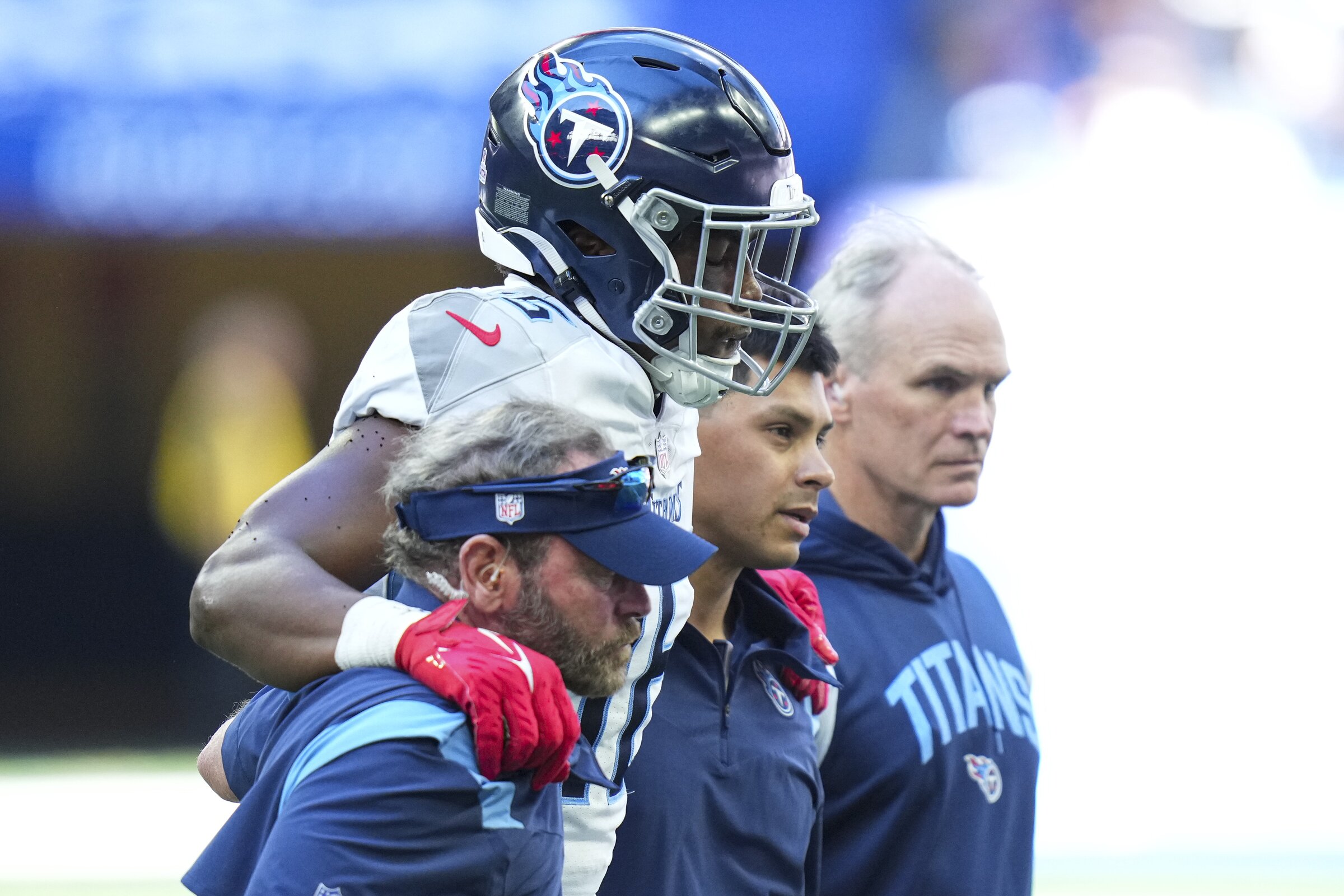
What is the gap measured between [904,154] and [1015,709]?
459cm

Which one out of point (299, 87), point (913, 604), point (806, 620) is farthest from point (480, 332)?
point (299, 87)

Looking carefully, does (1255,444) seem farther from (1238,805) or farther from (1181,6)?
(1181,6)

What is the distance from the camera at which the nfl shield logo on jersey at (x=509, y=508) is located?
1.65m

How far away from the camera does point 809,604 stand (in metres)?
2.76

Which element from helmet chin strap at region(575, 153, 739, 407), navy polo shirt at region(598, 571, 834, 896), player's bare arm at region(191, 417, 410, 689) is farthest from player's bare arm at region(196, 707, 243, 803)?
helmet chin strap at region(575, 153, 739, 407)

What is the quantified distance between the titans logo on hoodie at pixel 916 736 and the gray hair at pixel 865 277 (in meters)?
0.36

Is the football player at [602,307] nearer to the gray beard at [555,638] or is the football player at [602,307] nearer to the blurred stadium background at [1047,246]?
→ the gray beard at [555,638]

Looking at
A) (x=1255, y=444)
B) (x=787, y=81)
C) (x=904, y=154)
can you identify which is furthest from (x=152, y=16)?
(x=1255, y=444)

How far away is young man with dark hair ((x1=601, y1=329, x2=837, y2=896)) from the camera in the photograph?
2.32 metres

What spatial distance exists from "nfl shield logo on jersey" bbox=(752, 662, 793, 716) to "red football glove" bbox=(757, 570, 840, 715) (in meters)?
0.03

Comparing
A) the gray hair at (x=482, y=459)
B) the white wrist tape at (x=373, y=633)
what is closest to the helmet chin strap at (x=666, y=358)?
the gray hair at (x=482, y=459)

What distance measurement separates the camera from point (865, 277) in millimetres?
3371

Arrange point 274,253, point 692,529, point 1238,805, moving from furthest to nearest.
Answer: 1. point 274,253
2. point 1238,805
3. point 692,529

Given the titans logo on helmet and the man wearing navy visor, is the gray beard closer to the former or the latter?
the man wearing navy visor
